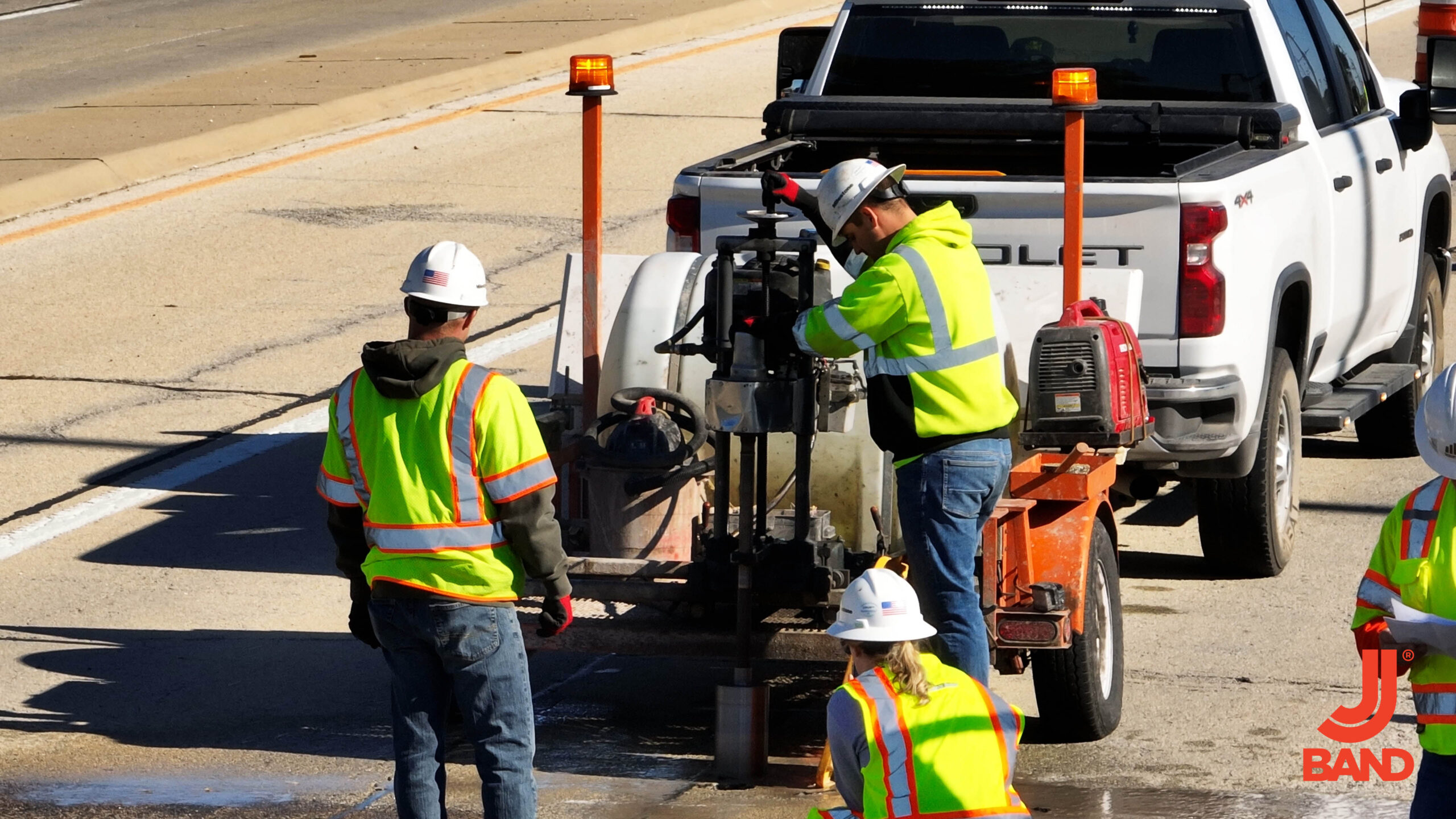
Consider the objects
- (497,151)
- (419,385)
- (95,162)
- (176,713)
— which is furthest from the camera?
(497,151)

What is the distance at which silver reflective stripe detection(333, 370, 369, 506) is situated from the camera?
534 cm

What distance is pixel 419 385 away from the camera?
203 inches

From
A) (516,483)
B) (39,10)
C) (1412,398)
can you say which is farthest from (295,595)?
(39,10)

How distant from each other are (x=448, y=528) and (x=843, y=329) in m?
1.28

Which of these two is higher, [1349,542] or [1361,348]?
[1361,348]

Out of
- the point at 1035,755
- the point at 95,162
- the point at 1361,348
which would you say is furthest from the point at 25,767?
the point at 95,162

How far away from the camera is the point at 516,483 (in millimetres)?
5176

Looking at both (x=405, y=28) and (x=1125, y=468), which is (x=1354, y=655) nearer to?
(x=1125, y=468)

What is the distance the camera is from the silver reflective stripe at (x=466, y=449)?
17.0 ft

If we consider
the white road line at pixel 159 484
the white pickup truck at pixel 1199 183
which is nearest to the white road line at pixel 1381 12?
the white pickup truck at pixel 1199 183

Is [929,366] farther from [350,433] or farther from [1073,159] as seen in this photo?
[350,433]

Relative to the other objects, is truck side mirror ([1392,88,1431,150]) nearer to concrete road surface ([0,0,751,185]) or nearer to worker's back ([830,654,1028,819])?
worker's back ([830,654,1028,819])

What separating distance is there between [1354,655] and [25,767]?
4538 millimetres

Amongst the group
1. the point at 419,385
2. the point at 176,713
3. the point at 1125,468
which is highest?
the point at 419,385
